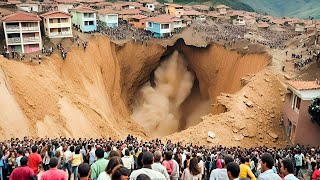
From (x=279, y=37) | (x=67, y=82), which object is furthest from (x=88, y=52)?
(x=279, y=37)

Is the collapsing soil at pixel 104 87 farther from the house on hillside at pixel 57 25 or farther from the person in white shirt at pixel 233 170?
the person in white shirt at pixel 233 170

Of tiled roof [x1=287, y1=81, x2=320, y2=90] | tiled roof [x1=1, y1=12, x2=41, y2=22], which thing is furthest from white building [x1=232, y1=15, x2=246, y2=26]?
tiled roof [x1=1, y1=12, x2=41, y2=22]

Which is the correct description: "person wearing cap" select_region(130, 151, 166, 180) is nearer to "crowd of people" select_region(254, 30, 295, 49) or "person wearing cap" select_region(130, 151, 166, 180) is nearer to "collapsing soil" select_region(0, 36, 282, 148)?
"collapsing soil" select_region(0, 36, 282, 148)

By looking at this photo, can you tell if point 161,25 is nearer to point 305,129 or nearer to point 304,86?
point 304,86

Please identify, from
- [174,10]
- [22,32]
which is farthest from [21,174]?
[174,10]

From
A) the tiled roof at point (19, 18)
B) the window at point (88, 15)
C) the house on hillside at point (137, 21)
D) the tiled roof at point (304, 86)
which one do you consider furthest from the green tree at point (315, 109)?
the house on hillside at point (137, 21)

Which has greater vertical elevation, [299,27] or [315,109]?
[299,27]
